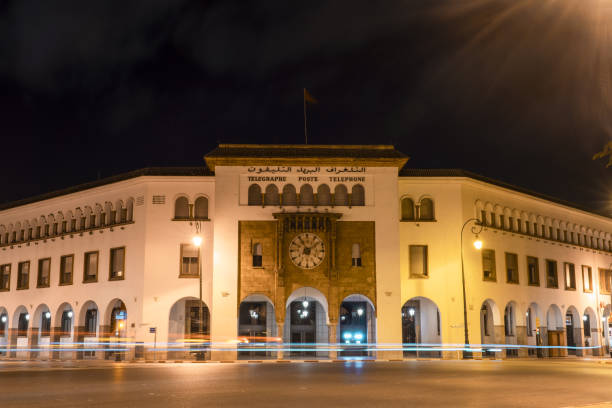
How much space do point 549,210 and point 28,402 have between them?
44.2 meters

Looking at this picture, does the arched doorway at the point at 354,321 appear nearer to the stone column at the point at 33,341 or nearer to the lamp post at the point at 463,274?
the lamp post at the point at 463,274

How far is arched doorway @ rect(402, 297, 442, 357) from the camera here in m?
42.8

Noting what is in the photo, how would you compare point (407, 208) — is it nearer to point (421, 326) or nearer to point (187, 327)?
point (421, 326)

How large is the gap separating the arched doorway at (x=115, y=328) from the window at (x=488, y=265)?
79.4 feet

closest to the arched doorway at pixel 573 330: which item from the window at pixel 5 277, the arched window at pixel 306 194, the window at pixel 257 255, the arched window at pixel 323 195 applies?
the arched window at pixel 323 195

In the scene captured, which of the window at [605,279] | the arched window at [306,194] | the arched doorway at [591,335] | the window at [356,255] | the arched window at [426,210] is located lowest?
the arched doorway at [591,335]

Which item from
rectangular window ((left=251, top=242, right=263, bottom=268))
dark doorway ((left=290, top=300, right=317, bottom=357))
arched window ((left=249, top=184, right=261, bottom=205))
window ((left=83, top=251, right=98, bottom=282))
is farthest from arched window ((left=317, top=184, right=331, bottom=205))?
window ((left=83, top=251, right=98, bottom=282))

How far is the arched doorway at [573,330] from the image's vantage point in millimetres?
51812

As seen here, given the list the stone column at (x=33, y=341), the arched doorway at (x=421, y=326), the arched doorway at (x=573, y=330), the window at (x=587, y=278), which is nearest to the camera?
the arched doorway at (x=421, y=326)

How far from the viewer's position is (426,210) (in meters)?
42.2

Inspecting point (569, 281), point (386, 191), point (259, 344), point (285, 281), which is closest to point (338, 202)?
point (386, 191)

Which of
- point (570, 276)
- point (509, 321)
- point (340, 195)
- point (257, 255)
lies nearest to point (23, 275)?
point (257, 255)

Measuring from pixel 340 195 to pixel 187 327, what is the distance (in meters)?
13.8

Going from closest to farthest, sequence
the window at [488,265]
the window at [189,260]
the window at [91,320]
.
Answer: the window at [189,260] < the window at [488,265] < the window at [91,320]
